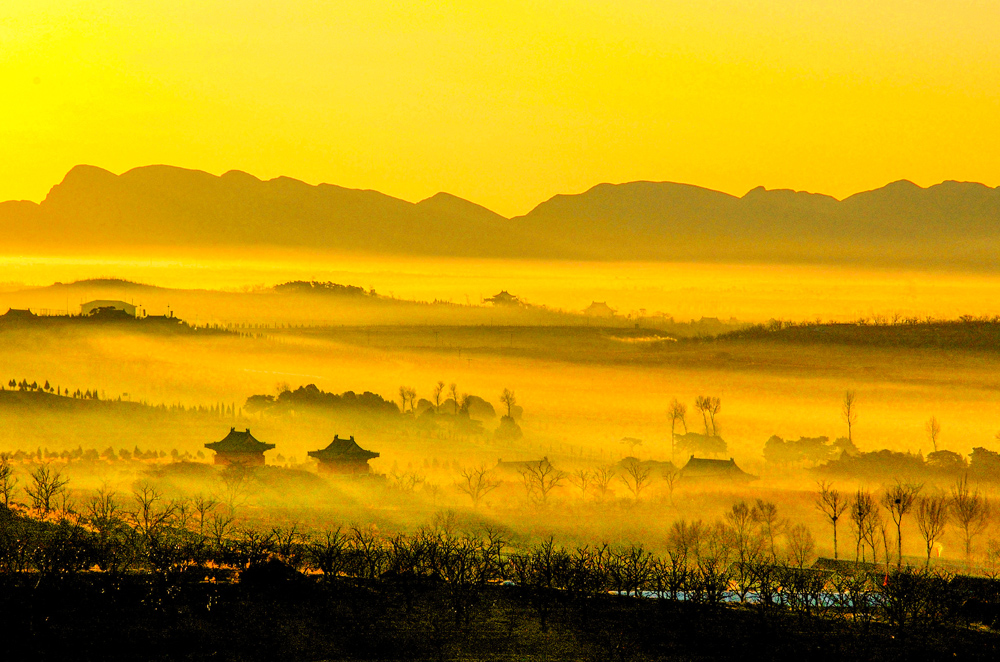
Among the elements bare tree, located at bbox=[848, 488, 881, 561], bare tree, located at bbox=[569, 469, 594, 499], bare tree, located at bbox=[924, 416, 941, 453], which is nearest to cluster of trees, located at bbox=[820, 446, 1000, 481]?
bare tree, located at bbox=[924, 416, 941, 453]

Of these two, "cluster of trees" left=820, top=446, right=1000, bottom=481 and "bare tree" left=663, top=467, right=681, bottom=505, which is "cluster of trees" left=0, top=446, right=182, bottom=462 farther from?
"cluster of trees" left=820, top=446, right=1000, bottom=481

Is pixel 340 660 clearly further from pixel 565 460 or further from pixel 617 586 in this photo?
pixel 565 460

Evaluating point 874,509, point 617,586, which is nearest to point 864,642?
point 617,586

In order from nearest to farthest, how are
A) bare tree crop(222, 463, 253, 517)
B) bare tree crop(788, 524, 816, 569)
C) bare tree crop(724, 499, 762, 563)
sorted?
1. bare tree crop(788, 524, 816, 569)
2. bare tree crop(724, 499, 762, 563)
3. bare tree crop(222, 463, 253, 517)

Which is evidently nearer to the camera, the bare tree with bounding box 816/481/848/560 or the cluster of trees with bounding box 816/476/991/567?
the cluster of trees with bounding box 816/476/991/567

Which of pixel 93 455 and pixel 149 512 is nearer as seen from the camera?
pixel 149 512

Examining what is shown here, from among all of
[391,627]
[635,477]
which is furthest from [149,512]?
[635,477]

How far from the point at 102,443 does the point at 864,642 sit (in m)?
163

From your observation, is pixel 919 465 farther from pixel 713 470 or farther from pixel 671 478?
pixel 671 478

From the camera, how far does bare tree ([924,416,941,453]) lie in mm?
167075

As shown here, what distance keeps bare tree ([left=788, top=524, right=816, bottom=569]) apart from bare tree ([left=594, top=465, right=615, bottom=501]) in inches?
1444

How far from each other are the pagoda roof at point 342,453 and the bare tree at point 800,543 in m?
60.8

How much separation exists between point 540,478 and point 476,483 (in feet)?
29.4

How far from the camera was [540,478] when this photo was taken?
143 meters
